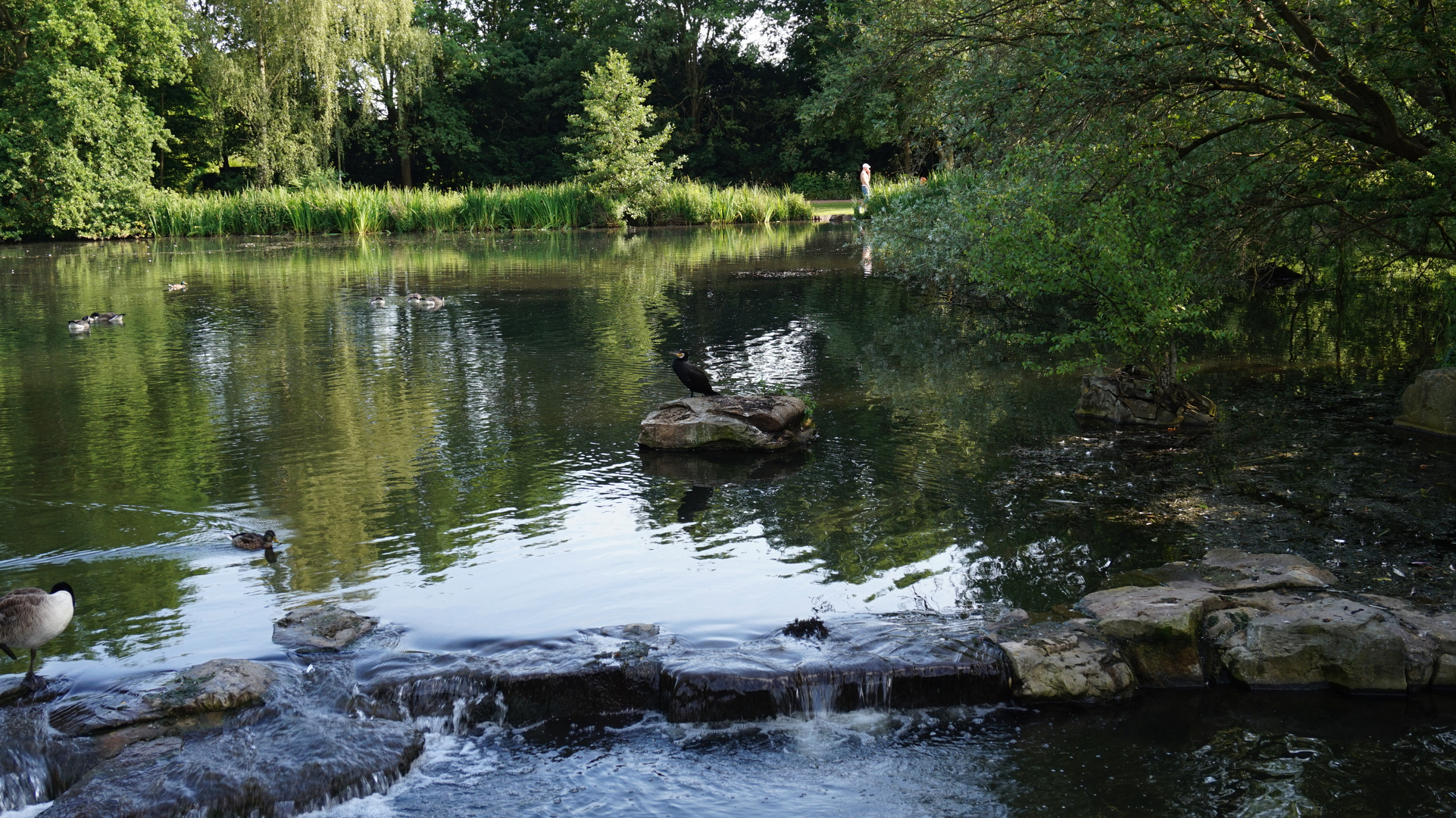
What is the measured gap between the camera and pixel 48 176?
126 ft

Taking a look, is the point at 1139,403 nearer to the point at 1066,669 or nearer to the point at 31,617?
the point at 1066,669

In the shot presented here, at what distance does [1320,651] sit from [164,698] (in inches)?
240

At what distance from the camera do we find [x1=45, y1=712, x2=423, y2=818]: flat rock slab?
4820mm

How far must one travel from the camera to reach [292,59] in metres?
41.9

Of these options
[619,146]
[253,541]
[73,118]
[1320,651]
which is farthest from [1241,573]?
[73,118]

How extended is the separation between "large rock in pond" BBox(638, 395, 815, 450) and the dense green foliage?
2.91 metres

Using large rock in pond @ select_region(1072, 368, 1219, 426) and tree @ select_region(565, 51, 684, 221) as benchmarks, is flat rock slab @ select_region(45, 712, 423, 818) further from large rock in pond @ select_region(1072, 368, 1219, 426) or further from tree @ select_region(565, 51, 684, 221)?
tree @ select_region(565, 51, 684, 221)

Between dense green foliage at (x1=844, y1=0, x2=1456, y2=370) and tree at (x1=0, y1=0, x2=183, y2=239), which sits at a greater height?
tree at (x1=0, y1=0, x2=183, y2=239)

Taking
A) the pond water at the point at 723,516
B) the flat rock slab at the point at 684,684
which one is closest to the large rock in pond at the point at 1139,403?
the pond water at the point at 723,516

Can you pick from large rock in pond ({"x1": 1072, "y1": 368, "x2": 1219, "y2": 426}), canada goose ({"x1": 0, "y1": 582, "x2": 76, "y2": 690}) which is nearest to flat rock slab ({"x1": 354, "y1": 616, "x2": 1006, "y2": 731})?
canada goose ({"x1": 0, "y1": 582, "x2": 76, "y2": 690})

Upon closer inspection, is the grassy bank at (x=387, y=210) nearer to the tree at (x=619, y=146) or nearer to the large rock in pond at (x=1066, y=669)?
the tree at (x=619, y=146)

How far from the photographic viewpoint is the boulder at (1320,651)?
18.8 feet

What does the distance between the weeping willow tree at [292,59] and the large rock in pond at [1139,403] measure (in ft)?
125

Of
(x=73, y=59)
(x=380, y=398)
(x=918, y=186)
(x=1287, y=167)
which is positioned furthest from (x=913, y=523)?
(x=73, y=59)
